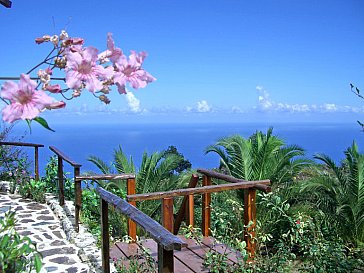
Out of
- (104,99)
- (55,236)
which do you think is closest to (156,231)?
(104,99)

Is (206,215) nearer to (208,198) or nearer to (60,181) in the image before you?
(208,198)

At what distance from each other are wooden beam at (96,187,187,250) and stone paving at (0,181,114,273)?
1144 mm

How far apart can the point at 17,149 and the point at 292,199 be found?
5.55 m

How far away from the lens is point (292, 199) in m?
7.89

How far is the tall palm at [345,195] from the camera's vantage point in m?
7.12

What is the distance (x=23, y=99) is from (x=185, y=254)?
3.39 meters

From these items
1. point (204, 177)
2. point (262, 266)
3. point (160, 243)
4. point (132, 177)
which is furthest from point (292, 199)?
point (160, 243)

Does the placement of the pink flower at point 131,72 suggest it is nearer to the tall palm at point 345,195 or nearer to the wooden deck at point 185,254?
the wooden deck at point 185,254

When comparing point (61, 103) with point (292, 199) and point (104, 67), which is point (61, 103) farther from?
point (292, 199)

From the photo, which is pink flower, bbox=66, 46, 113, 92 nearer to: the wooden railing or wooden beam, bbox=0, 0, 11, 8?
wooden beam, bbox=0, 0, 11, 8

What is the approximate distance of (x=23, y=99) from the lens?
0.96 meters

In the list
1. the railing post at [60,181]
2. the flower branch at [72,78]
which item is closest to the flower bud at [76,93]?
the flower branch at [72,78]

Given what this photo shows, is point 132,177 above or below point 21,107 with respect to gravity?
below

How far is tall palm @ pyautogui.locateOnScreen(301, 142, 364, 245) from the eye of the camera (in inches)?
281
